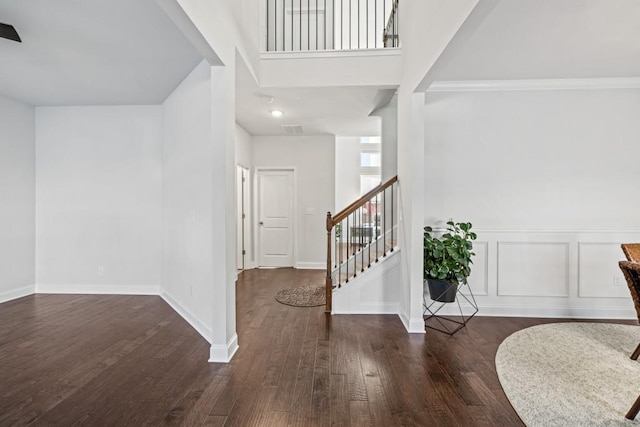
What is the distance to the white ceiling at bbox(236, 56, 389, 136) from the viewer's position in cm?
344

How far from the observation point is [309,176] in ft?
18.8

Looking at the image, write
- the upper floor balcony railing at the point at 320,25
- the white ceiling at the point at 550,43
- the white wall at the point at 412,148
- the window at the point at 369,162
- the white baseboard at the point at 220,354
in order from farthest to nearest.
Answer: the window at the point at 369,162
the upper floor balcony railing at the point at 320,25
the white wall at the point at 412,148
the white baseboard at the point at 220,354
the white ceiling at the point at 550,43

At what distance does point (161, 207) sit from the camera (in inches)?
157

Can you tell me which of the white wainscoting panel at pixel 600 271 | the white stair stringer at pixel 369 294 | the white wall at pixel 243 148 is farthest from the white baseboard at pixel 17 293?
the white wainscoting panel at pixel 600 271

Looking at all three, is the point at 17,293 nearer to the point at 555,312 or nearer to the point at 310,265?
the point at 310,265

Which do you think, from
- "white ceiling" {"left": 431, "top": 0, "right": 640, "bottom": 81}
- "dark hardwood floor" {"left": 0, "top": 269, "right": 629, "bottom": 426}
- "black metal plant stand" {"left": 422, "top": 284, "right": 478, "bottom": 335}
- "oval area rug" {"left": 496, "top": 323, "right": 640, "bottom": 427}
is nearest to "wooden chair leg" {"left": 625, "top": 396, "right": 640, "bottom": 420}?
"oval area rug" {"left": 496, "top": 323, "right": 640, "bottom": 427}

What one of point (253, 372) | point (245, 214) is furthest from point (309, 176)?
point (253, 372)

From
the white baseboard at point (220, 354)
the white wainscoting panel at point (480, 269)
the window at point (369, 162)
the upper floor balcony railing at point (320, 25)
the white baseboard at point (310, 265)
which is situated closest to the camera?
the white baseboard at point (220, 354)

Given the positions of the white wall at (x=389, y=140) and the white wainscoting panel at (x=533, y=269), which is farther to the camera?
the white wall at (x=389, y=140)

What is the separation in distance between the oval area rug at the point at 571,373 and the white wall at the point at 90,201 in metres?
4.16

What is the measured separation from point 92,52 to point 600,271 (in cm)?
555

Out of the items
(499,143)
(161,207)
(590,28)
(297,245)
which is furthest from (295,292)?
(590,28)

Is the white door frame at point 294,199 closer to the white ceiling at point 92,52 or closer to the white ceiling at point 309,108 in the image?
the white ceiling at point 309,108

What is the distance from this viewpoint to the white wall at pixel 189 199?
108 inches
